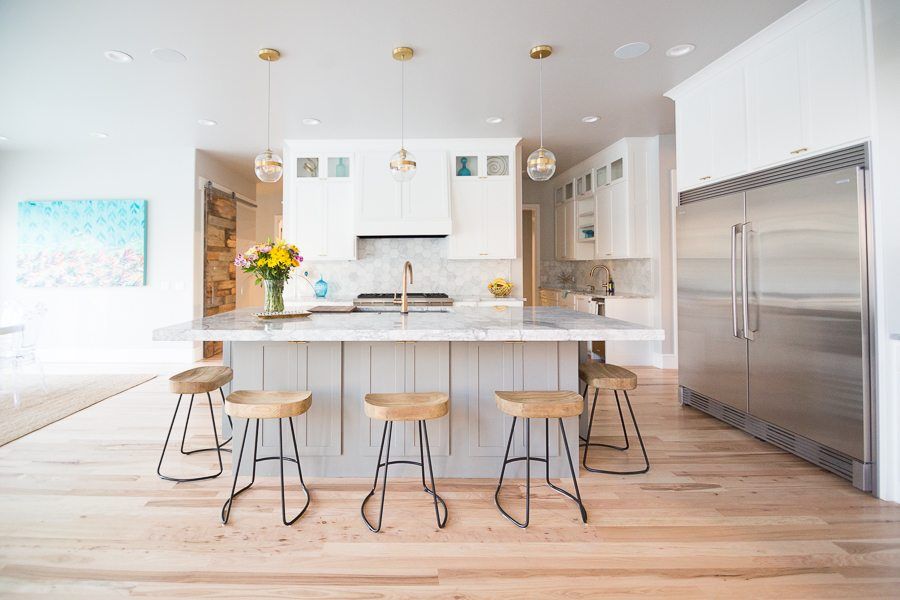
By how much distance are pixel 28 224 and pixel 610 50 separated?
7.14 metres

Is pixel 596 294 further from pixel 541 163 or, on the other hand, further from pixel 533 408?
pixel 533 408

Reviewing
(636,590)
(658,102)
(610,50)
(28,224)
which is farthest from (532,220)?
(28,224)

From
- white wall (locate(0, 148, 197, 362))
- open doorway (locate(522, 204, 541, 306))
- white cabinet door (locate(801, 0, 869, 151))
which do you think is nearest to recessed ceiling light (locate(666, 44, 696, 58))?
white cabinet door (locate(801, 0, 869, 151))

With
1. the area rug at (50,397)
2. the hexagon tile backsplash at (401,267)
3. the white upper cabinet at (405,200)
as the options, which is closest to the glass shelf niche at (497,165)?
the white upper cabinet at (405,200)

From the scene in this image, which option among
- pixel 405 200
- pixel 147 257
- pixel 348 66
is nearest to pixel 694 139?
pixel 348 66

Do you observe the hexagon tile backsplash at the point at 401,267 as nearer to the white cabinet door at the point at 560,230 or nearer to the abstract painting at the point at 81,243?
the white cabinet door at the point at 560,230

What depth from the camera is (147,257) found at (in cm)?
576

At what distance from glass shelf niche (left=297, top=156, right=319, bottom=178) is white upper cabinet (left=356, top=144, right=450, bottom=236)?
2.00 feet

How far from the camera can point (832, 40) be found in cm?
249

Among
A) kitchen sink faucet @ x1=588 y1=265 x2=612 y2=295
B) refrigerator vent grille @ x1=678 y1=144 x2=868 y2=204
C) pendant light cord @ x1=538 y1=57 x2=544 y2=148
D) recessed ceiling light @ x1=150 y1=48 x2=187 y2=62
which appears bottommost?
kitchen sink faucet @ x1=588 y1=265 x2=612 y2=295

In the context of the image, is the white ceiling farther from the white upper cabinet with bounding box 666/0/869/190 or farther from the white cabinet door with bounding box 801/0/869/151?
the white cabinet door with bounding box 801/0/869/151

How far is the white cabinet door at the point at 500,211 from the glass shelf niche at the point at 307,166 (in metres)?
2.06

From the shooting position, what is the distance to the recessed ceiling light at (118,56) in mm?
3236

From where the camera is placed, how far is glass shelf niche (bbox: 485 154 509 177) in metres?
5.36
